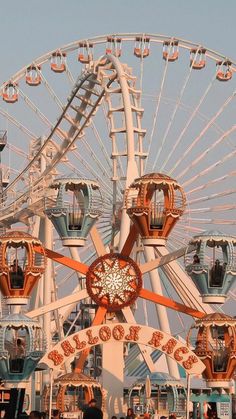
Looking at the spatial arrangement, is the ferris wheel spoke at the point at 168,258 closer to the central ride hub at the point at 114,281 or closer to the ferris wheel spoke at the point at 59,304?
the central ride hub at the point at 114,281

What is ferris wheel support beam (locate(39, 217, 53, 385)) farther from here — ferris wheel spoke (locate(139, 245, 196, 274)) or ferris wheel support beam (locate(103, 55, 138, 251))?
ferris wheel spoke (locate(139, 245, 196, 274))

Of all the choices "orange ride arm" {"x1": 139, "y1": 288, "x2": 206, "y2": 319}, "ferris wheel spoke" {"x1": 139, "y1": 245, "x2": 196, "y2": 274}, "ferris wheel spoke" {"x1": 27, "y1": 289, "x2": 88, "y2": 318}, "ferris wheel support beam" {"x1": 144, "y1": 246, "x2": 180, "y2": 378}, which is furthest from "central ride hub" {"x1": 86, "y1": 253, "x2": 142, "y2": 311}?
"ferris wheel support beam" {"x1": 144, "y1": 246, "x2": 180, "y2": 378}

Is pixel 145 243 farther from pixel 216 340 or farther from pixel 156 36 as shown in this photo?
pixel 156 36

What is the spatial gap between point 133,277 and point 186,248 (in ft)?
5.92

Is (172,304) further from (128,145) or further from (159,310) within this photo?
(159,310)

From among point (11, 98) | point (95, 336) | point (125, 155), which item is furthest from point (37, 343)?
point (11, 98)

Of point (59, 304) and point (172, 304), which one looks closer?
point (172, 304)

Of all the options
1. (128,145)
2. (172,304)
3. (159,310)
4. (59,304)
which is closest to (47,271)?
(159,310)

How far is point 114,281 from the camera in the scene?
123 ft

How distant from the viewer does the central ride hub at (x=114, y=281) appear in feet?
123

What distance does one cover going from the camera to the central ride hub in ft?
123

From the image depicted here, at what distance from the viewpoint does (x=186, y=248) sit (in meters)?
37.5

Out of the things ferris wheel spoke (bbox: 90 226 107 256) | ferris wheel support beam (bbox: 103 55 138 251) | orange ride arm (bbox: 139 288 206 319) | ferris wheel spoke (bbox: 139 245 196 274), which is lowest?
orange ride arm (bbox: 139 288 206 319)

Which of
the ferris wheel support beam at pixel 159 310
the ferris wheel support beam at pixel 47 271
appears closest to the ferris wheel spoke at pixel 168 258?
the ferris wheel support beam at pixel 159 310
